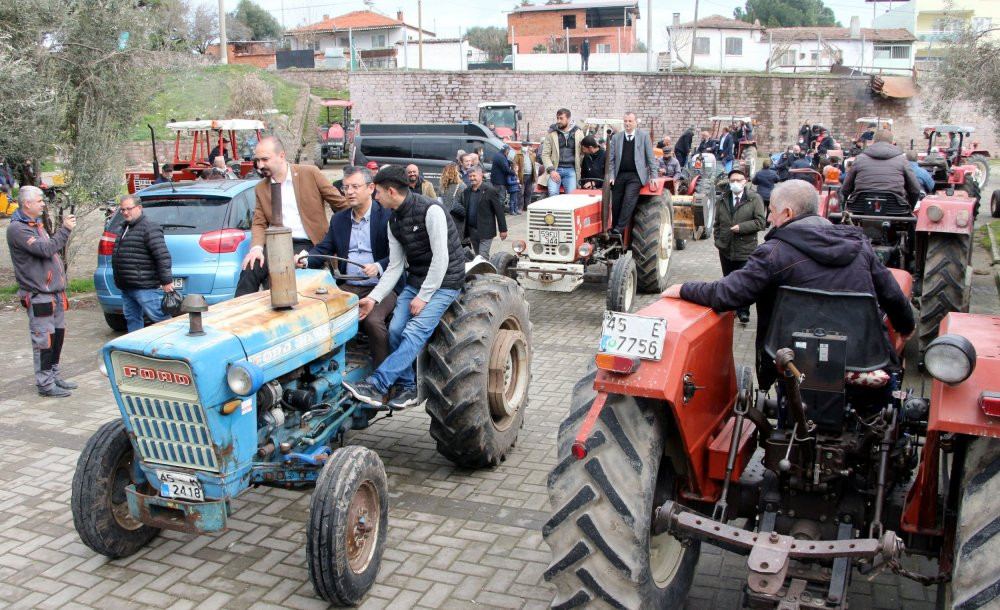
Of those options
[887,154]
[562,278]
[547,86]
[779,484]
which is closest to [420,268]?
[779,484]

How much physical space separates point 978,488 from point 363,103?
1474 inches

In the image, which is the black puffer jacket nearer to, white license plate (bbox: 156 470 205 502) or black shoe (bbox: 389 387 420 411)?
black shoe (bbox: 389 387 420 411)

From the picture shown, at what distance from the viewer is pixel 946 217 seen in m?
7.62

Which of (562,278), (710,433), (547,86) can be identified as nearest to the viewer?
(710,433)

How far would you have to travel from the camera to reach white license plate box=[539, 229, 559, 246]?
31.4 ft

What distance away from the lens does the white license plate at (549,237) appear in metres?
9.58

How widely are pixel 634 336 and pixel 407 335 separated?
2.06 metres

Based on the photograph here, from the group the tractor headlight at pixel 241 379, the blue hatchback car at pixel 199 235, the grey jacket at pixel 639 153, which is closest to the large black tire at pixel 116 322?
the blue hatchback car at pixel 199 235

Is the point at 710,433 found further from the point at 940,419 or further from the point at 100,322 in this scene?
the point at 100,322

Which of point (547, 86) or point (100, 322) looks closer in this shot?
point (100, 322)

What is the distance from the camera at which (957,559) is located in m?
2.73

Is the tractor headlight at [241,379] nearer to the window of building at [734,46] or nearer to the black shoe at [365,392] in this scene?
the black shoe at [365,392]

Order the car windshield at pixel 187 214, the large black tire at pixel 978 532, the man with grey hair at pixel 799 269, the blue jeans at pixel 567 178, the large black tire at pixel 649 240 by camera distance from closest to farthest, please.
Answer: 1. the large black tire at pixel 978 532
2. the man with grey hair at pixel 799 269
3. the car windshield at pixel 187 214
4. the large black tire at pixel 649 240
5. the blue jeans at pixel 567 178

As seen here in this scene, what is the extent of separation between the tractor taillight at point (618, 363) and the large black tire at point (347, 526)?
1456 mm
